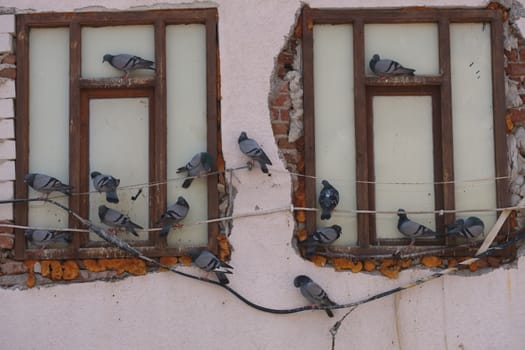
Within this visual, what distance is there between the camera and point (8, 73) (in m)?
4.93

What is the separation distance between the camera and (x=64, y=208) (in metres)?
4.79

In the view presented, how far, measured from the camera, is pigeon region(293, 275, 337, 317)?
181 inches

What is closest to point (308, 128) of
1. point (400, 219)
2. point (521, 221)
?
point (400, 219)

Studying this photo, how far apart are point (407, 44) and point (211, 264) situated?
1878 millimetres

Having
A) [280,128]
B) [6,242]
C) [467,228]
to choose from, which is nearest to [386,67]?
[280,128]

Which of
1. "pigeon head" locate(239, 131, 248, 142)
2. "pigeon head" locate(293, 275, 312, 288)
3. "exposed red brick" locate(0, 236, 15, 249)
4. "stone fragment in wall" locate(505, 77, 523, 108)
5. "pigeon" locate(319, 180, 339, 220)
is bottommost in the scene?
"pigeon head" locate(293, 275, 312, 288)

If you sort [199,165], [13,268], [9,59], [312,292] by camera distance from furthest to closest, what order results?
[9,59] → [13,268] → [199,165] → [312,292]

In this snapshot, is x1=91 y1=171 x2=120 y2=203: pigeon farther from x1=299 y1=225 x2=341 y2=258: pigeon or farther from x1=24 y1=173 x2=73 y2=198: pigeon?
x1=299 y1=225 x2=341 y2=258: pigeon

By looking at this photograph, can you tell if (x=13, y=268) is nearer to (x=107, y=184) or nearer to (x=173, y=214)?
(x=107, y=184)

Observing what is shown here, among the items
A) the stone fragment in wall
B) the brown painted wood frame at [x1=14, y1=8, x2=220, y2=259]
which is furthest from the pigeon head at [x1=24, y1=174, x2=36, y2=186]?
→ the stone fragment in wall

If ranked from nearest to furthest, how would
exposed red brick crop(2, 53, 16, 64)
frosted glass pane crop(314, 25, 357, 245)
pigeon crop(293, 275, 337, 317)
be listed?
pigeon crop(293, 275, 337, 317), frosted glass pane crop(314, 25, 357, 245), exposed red brick crop(2, 53, 16, 64)

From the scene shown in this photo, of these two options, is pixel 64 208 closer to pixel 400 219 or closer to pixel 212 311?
pixel 212 311

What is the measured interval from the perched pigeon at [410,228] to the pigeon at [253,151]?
2.90 ft

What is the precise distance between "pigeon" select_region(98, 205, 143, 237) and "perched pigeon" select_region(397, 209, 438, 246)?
5.31 ft
